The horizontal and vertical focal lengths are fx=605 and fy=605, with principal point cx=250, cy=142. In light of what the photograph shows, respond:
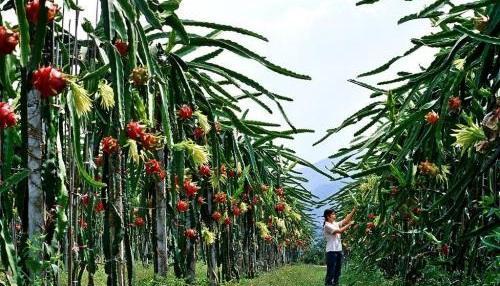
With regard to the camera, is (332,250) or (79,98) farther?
(332,250)

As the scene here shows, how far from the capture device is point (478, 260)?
18.4ft

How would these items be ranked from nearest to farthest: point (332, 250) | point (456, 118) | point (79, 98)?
point (79, 98), point (456, 118), point (332, 250)

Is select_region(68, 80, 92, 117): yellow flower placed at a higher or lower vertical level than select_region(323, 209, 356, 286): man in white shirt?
higher

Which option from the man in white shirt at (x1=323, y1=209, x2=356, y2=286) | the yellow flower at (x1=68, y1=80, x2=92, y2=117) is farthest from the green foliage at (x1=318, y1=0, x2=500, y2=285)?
the man in white shirt at (x1=323, y1=209, x2=356, y2=286)

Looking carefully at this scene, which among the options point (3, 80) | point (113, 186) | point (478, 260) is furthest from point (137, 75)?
point (478, 260)

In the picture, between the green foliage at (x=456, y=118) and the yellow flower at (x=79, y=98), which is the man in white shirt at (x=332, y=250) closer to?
the green foliage at (x=456, y=118)

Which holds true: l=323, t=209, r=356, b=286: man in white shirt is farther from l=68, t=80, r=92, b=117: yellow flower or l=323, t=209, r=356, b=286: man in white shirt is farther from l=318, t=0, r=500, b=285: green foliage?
l=68, t=80, r=92, b=117: yellow flower

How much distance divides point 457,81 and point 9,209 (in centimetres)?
240

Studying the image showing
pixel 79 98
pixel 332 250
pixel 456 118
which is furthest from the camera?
pixel 332 250

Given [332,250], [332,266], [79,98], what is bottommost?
[332,266]

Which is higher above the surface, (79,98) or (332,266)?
(79,98)

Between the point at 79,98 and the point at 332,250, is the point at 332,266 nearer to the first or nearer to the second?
the point at 332,250

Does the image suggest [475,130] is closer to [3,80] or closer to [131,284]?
[3,80]

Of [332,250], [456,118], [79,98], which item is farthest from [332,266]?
[79,98]
